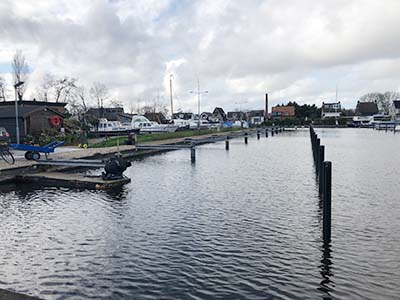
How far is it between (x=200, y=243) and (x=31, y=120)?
99.8 feet

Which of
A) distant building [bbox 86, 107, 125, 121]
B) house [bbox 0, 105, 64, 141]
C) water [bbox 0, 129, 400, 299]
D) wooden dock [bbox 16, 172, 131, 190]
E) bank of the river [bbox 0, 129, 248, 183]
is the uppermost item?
distant building [bbox 86, 107, 125, 121]

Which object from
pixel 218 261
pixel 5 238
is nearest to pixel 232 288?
pixel 218 261

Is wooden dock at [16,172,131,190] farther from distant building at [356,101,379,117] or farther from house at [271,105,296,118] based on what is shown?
distant building at [356,101,379,117]

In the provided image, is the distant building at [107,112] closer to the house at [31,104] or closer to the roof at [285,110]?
the house at [31,104]

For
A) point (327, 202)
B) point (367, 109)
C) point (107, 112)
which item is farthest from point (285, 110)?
point (327, 202)

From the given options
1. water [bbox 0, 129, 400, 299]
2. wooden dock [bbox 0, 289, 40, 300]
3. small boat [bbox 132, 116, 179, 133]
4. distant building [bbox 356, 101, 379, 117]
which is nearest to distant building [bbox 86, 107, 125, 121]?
small boat [bbox 132, 116, 179, 133]

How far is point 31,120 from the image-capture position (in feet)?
115

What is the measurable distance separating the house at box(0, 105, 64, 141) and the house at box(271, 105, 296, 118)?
102 m

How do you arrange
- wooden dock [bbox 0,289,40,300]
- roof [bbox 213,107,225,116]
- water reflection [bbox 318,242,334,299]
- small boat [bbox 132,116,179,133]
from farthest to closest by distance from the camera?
roof [bbox 213,107,225,116]
small boat [bbox 132,116,179,133]
water reflection [bbox 318,242,334,299]
wooden dock [bbox 0,289,40,300]

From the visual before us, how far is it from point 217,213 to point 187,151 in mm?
23568

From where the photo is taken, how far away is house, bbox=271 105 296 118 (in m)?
132

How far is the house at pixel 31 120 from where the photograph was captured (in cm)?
3400

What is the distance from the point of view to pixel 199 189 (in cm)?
1652

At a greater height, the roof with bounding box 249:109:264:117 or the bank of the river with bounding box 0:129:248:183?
the roof with bounding box 249:109:264:117
